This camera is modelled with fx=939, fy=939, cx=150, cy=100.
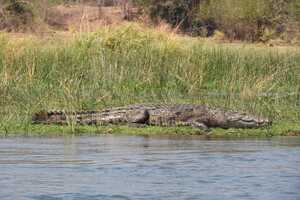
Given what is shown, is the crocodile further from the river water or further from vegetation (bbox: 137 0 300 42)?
vegetation (bbox: 137 0 300 42)

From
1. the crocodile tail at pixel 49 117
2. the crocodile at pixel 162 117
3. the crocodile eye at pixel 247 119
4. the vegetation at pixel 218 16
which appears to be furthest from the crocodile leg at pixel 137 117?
the vegetation at pixel 218 16

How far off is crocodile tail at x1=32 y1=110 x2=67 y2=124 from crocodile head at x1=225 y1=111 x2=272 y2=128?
8.03ft

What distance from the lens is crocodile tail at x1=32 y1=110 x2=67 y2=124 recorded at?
13.6 m

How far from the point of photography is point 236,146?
459 inches

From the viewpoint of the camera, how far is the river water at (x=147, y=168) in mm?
7910

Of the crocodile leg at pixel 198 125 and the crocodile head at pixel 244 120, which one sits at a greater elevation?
the crocodile head at pixel 244 120

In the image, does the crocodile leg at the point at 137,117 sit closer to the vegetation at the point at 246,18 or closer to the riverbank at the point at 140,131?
the riverbank at the point at 140,131

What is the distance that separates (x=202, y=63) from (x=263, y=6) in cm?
3227

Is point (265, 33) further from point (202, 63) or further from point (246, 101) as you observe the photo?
point (246, 101)

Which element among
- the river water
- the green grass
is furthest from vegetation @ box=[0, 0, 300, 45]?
the river water

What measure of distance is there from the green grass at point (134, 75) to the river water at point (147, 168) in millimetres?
1736

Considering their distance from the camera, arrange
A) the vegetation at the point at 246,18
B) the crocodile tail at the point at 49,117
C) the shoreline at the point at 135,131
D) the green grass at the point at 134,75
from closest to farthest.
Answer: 1. the shoreline at the point at 135,131
2. the crocodile tail at the point at 49,117
3. the green grass at the point at 134,75
4. the vegetation at the point at 246,18

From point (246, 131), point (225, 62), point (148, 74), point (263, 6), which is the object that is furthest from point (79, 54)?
point (263, 6)

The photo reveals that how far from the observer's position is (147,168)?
938 centimetres
